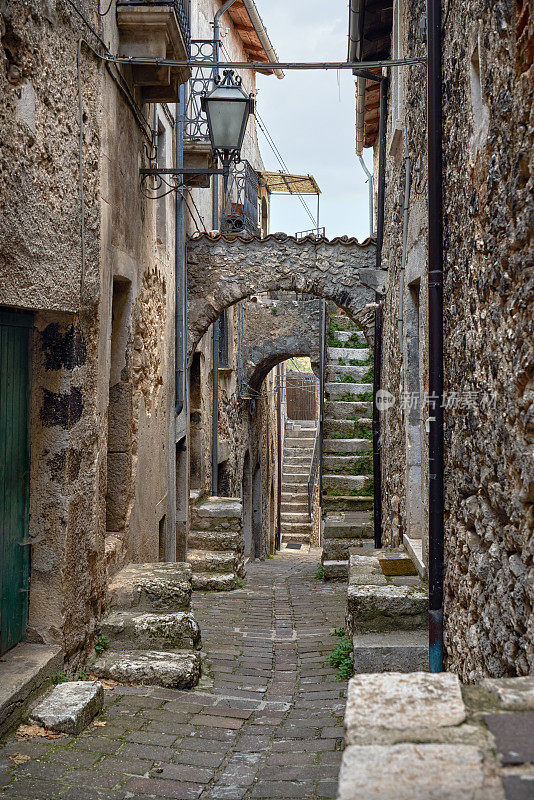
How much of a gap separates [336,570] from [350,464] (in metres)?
2.55

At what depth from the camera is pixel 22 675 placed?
3.80m

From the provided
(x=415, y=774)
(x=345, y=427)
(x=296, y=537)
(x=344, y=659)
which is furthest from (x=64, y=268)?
(x=296, y=537)

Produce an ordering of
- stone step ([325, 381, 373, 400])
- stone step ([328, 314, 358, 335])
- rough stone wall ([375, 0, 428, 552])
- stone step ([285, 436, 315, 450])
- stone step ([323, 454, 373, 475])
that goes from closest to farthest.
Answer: rough stone wall ([375, 0, 428, 552]), stone step ([323, 454, 373, 475]), stone step ([325, 381, 373, 400]), stone step ([328, 314, 358, 335]), stone step ([285, 436, 315, 450])

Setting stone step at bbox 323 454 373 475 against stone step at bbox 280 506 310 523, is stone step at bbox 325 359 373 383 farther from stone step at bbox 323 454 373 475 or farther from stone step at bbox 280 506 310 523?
stone step at bbox 280 506 310 523

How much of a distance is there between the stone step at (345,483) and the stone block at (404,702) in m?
10.00

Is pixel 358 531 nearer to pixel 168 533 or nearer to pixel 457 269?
pixel 168 533

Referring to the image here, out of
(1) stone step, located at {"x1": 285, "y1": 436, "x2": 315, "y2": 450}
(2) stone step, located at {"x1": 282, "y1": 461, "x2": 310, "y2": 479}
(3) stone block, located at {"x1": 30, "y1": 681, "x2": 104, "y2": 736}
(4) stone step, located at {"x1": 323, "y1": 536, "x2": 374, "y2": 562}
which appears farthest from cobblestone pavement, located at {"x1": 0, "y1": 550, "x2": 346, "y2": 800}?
(1) stone step, located at {"x1": 285, "y1": 436, "x2": 315, "y2": 450}

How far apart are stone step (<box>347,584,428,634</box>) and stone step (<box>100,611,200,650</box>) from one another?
107cm

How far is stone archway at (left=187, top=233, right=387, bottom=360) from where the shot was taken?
10016 millimetres

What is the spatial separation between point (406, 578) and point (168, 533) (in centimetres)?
358

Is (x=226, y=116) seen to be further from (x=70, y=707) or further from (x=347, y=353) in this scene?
(x=347, y=353)

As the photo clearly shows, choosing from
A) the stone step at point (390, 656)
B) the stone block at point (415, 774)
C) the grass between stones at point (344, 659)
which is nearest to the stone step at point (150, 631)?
the grass between stones at point (344, 659)

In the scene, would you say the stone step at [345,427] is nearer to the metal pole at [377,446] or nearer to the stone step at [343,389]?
the stone step at [343,389]

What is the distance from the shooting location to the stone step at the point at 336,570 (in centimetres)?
1012
